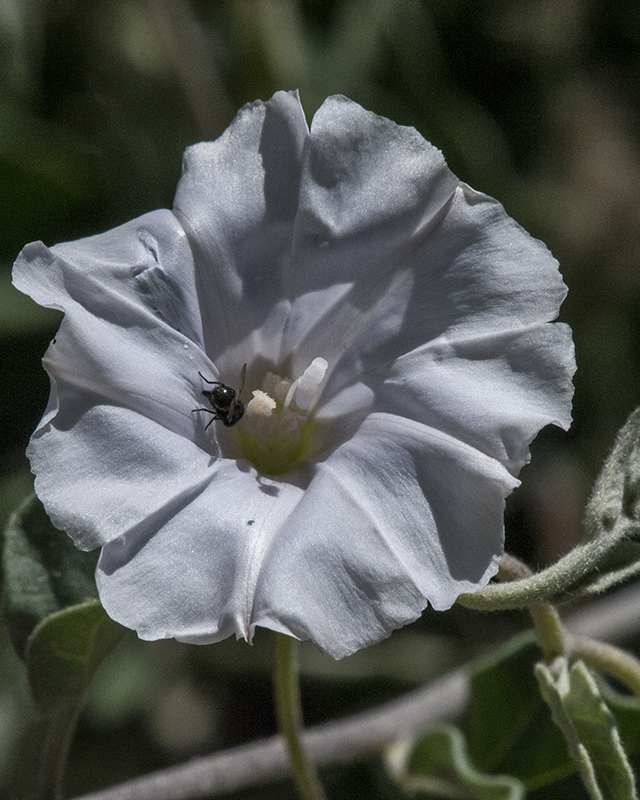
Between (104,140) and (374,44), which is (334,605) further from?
(374,44)

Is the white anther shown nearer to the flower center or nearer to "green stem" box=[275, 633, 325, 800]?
the flower center

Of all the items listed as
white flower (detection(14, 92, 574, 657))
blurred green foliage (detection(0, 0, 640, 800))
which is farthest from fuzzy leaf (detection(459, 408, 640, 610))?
blurred green foliage (detection(0, 0, 640, 800))

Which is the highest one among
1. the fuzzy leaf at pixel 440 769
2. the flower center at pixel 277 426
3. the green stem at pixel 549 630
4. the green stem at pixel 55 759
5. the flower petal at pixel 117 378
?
the flower petal at pixel 117 378

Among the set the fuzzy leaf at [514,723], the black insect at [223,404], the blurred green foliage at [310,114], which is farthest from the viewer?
the blurred green foliage at [310,114]

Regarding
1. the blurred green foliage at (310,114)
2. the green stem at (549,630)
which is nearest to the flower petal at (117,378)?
the green stem at (549,630)

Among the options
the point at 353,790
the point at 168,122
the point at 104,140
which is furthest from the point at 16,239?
the point at 353,790

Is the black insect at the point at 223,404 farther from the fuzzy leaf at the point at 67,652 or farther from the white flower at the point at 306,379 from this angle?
the fuzzy leaf at the point at 67,652
